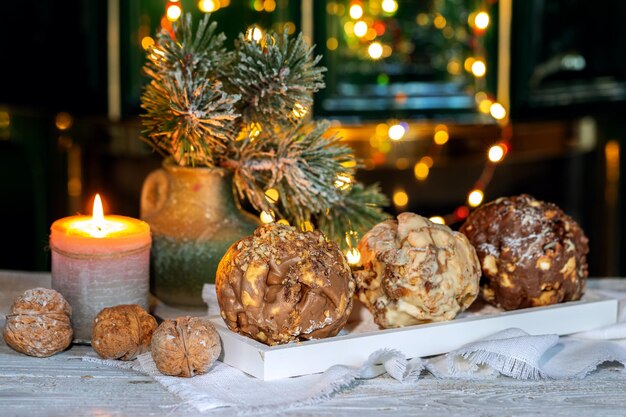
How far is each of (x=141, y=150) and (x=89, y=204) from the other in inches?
9.0

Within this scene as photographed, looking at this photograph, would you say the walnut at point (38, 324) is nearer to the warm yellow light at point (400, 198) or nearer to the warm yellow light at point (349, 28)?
the warm yellow light at point (349, 28)

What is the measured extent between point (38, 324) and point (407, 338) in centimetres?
33

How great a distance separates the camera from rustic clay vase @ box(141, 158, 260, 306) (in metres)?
1.00

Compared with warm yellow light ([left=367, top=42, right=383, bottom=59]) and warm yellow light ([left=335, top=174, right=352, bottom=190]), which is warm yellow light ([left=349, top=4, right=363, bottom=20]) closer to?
warm yellow light ([left=367, top=42, right=383, bottom=59])

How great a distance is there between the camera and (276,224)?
0.85 m

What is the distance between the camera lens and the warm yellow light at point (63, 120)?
7.52 feet

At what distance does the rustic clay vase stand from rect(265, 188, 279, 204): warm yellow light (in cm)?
3

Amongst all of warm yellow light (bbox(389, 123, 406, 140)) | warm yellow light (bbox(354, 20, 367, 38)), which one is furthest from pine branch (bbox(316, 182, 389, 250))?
warm yellow light (bbox(354, 20, 367, 38))

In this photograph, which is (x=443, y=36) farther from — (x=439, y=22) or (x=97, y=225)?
(x=97, y=225)

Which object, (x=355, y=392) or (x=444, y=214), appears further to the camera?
(x=444, y=214)

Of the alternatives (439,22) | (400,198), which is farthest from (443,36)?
(400,198)

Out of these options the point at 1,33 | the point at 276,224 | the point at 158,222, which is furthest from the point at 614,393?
the point at 1,33

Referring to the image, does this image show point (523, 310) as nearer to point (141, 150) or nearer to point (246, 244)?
point (246, 244)

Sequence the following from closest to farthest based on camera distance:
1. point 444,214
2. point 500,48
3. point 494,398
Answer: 1. point 494,398
2. point 500,48
3. point 444,214
